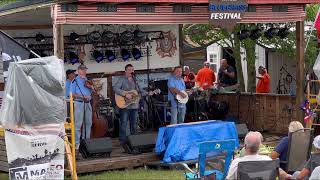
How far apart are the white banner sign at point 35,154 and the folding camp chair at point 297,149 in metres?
3.19

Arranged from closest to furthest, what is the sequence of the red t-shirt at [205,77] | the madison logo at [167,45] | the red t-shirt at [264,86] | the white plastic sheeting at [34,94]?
the white plastic sheeting at [34,94] < the madison logo at [167,45] < the red t-shirt at [264,86] < the red t-shirt at [205,77]

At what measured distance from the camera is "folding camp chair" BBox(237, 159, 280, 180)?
308 inches

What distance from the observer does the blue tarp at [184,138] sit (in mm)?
12828

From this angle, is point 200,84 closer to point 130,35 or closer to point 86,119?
point 130,35

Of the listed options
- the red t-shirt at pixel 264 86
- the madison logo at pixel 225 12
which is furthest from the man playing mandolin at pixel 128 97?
the red t-shirt at pixel 264 86

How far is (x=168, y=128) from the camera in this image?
12961 millimetres

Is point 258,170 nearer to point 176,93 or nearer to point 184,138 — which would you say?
point 184,138

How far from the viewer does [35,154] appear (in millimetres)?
10195

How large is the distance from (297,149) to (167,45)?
321 inches

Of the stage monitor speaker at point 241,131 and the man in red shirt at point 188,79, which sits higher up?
the man in red shirt at point 188,79

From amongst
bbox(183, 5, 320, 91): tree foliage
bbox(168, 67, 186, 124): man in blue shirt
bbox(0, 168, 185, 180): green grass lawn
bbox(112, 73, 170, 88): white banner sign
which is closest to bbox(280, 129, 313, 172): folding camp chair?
bbox(0, 168, 185, 180): green grass lawn

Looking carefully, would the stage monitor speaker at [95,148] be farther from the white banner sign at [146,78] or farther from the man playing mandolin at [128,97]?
the white banner sign at [146,78]

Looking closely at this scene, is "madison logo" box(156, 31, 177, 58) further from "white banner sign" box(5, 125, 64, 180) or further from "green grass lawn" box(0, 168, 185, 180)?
"white banner sign" box(5, 125, 64, 180)

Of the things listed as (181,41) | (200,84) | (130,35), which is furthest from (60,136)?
(200,84)
